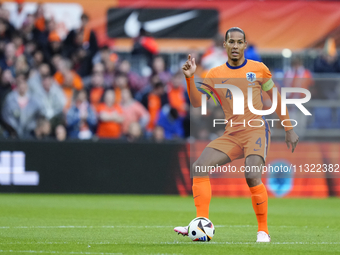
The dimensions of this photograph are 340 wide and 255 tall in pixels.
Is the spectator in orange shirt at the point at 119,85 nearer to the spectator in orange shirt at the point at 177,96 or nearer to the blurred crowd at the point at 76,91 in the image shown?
the blurred crowd at the point at 76,91

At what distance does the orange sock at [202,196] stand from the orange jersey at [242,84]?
67 cm

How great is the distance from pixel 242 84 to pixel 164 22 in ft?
39.4

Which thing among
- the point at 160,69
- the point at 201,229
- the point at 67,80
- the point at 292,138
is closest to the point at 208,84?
the point at 292,138

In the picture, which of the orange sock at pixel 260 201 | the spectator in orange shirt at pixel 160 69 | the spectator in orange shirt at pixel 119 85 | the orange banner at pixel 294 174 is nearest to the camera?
the orange sock at pixel 260 201

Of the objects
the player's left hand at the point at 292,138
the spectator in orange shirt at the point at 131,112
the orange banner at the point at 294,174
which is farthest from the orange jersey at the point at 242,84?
the spectator in orange shirt at the point at 131,112

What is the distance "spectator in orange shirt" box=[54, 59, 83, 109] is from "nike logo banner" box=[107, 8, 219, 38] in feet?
12.1

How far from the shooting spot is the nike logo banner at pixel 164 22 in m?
18.7

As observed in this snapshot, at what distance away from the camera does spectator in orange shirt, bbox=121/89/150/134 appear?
14453 millimetres

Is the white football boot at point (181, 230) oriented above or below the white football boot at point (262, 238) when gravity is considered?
above

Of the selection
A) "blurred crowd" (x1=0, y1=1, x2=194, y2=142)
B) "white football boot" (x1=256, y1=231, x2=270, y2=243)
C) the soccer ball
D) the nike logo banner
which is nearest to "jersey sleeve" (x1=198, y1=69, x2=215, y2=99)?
the soccer ball

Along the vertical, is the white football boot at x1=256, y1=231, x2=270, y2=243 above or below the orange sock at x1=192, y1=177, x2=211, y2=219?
below

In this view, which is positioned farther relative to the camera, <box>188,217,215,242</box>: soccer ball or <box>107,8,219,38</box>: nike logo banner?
<box>107,8,219,38</box>: nike logo banner

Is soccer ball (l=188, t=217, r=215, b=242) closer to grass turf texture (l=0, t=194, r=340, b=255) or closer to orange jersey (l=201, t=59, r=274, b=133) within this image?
grass turf texture (l=0, t=194, r=340, b=255)

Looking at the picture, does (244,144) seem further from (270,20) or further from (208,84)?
(270,20)
